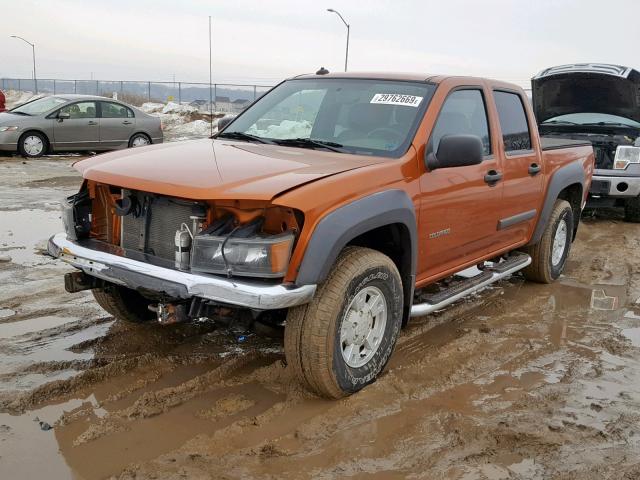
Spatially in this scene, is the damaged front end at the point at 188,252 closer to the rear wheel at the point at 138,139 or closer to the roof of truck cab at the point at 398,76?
the roof of truck cab at the point at 398,76

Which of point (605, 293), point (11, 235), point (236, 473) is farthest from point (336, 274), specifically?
point (11, 235)

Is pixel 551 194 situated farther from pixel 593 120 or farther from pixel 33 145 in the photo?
pixel 33 145

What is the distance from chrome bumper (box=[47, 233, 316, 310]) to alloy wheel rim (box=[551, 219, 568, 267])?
12.8 ft

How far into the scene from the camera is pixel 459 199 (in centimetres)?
439

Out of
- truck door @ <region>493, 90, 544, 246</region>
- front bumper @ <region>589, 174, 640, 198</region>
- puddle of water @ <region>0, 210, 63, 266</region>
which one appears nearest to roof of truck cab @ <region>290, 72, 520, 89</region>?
truck door @ <region>493, 90, 544, 246</region>

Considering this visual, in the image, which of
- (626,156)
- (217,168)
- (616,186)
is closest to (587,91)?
(626,156)

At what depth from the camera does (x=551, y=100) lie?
412 inches

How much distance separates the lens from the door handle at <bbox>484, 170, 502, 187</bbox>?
470cm

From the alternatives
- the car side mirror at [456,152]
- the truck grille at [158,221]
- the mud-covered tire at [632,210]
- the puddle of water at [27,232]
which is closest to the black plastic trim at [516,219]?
the car side mirror at [456,152]

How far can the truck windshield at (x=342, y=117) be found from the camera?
4.22 meters

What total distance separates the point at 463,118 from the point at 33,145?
12396 mm

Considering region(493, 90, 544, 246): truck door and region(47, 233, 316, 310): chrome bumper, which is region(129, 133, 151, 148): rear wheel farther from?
region(47, 233, 316, 310): chrome bumper

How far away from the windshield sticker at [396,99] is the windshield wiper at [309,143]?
1.50 ft

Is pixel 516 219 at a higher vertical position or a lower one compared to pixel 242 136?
lower
